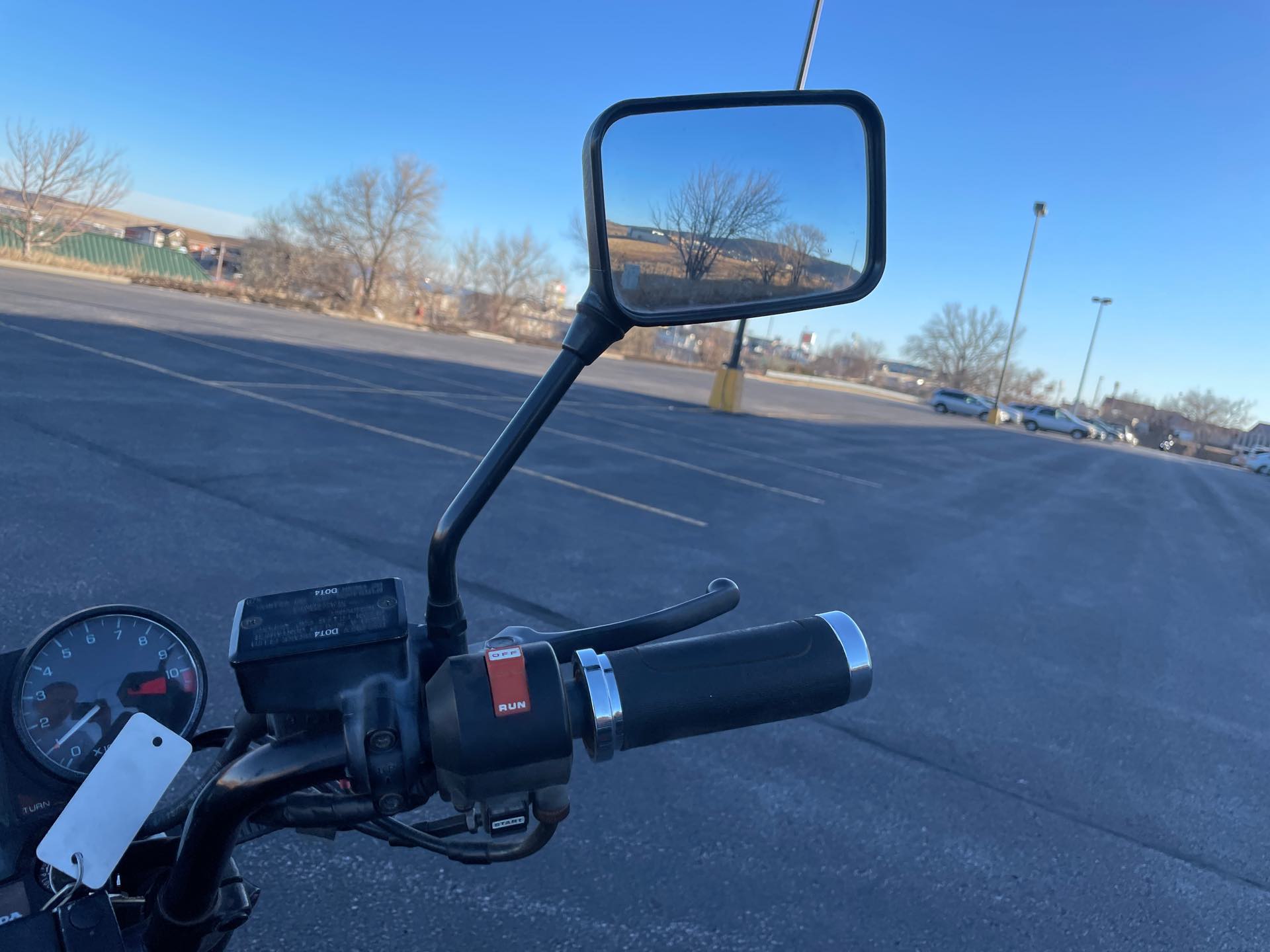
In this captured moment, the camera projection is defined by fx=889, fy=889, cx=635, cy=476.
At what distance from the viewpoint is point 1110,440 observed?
58.1 meters

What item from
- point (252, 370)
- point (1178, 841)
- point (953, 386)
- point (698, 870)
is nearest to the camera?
point (698, 870)

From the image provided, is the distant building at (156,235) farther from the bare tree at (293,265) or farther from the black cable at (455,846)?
the black cable at (455,846)

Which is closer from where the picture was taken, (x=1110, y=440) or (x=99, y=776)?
(x=99, y=776)

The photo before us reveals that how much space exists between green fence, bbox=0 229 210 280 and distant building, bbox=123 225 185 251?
1235 inches

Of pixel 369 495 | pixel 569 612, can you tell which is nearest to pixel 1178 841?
pixel 569 612

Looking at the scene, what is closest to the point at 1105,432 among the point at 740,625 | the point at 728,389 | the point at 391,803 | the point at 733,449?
the point at 728,389

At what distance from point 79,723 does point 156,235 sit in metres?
102

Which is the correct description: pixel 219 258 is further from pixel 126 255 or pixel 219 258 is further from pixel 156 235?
pixel 156 235

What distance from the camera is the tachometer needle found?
46.8 inches

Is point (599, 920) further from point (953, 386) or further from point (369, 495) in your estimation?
point (953, 386)

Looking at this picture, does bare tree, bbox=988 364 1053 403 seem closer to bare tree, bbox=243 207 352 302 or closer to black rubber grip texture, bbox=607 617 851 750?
bare tree, bbox=243 207 352 302

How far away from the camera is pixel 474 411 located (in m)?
13.6

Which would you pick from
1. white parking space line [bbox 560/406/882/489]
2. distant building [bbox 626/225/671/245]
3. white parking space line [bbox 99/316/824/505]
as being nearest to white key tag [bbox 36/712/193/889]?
distant building [bbox 626/225/671/245]

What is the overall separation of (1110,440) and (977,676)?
6036 centimetres
